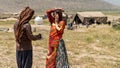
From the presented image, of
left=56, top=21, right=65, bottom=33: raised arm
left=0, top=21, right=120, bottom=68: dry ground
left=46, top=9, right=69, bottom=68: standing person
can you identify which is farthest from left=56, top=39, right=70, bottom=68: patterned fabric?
left=0, top=21, right=120, bottom=68: dry ground

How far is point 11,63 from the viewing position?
10.9 meters

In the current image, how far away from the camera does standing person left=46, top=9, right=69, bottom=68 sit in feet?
24.8

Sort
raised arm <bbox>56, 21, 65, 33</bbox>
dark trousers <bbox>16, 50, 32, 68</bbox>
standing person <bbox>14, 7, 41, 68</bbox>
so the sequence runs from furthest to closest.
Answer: raised arm <bbox>56, 21, 65, 33</bbox>
dark trousers <bbox>16, 50, 32, 68</bbox>
standing person <bbox>14, 7, 41, 68</bbox>

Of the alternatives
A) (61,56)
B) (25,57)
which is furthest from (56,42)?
(25,57)

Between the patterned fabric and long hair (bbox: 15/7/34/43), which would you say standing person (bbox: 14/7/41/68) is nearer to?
long hair (bbox: 15/7/34/43)

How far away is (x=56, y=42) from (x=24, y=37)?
121 centimetres

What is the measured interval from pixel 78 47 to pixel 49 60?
761cm

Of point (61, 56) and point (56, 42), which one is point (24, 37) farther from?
point (61, 56)

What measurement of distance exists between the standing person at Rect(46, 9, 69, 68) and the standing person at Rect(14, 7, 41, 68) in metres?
0.98

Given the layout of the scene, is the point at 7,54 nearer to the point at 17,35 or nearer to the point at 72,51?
the point at 72,51

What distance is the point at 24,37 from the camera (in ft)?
21.8

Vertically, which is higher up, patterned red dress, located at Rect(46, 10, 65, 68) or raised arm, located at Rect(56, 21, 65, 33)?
raised arm, located at Rect(56, 21, 65, 33)

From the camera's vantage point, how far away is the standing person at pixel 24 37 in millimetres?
6520

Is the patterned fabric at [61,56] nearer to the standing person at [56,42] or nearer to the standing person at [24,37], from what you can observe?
the standing person at [56,42]
